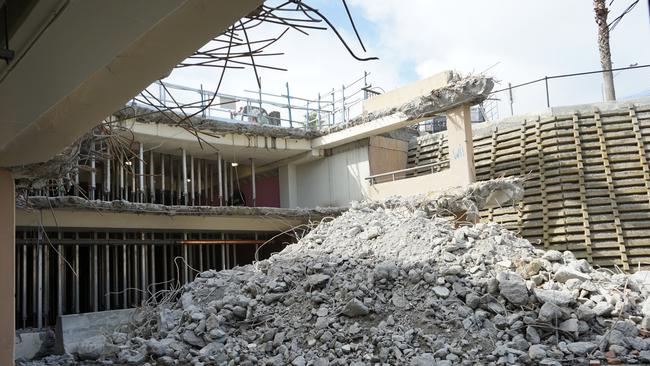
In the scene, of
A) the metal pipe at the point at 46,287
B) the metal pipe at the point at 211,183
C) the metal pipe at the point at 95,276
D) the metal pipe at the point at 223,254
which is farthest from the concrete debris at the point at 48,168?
the metal pipe at the point at 211,183

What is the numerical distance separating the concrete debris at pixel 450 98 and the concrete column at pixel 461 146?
11.4 inches

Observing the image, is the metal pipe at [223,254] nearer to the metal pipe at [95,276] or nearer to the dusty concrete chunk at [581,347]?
the metal pipe at [95,276]

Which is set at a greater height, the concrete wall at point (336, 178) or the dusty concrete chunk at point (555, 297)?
the concrete wall at point (336, 178)

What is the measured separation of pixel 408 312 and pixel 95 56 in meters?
7.53

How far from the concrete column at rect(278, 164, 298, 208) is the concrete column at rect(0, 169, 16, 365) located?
13.8m

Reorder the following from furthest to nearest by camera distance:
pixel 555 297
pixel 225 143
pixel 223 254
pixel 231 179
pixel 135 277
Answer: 1. pixel 231 179
2. pixel 225 143
3. pixel 223 254
4. pixel 135 277
5. pixel 555 297

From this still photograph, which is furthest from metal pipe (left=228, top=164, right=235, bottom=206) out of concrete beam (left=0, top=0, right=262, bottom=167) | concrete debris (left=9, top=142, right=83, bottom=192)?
concrete beam (left=0, top=0, right=262, bottom=167)

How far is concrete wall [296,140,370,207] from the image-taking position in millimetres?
17359

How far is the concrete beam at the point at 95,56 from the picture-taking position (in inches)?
100

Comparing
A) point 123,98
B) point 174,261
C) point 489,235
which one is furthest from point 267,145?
point 123,98

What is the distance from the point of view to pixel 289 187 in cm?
1945

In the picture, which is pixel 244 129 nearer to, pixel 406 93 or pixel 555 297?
pixel 406 93

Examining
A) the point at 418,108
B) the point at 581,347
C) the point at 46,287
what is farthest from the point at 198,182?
the point at 581,347

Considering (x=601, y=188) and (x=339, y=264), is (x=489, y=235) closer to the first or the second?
(x=339, y=264)
